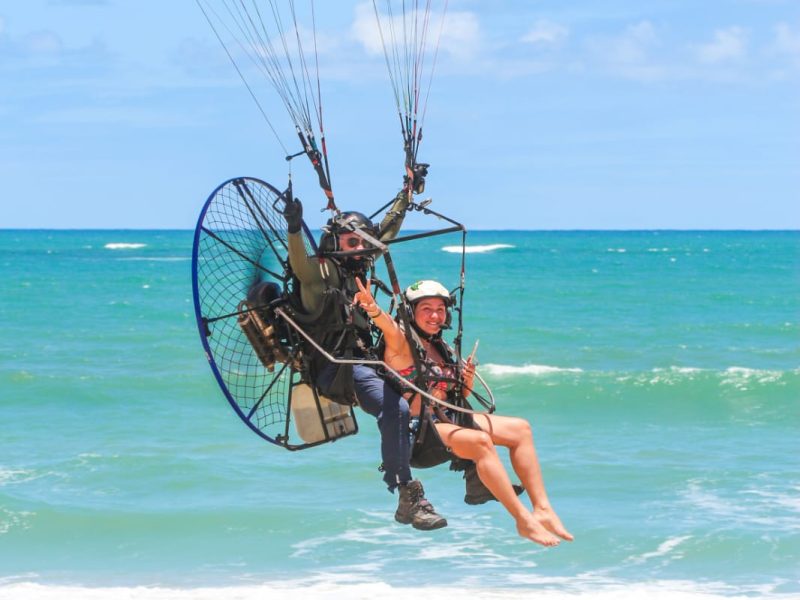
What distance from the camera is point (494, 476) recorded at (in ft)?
22.1

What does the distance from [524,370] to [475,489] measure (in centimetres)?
1491

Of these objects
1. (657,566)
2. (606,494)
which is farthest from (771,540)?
(606,494)

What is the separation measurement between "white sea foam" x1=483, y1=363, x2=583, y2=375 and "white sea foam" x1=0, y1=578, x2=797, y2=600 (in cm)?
1025

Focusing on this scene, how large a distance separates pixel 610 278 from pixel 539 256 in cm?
2589

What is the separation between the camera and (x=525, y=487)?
7.04 meters

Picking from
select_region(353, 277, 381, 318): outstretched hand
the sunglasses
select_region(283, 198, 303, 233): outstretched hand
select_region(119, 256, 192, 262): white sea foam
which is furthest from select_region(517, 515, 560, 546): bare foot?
select_region(119, 256, 192, 262): white sea foam

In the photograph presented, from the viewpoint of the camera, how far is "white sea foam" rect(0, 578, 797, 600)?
1110 cm

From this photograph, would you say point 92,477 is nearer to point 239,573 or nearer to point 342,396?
point 239,573

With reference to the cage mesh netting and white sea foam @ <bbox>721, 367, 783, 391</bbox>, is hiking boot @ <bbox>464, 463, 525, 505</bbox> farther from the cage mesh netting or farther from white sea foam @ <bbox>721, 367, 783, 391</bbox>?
white sea foam @ <bbox>721, 367, 783, 391</bbox>

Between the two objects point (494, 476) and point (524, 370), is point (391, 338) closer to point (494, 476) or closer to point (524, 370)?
point (494, 476)

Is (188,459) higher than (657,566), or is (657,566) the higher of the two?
(188,459)

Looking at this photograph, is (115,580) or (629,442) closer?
(115,580)

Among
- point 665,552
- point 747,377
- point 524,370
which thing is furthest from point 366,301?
point 524,370

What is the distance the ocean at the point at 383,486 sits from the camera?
460 inches
